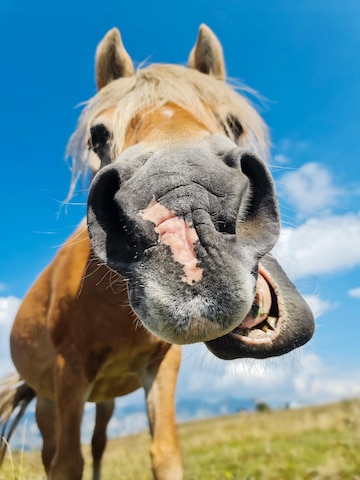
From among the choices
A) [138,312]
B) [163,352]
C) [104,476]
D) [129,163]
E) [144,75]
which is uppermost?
[144,75]

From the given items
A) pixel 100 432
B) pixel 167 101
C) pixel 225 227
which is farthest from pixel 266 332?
pixel 100 432

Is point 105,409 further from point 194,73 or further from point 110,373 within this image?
point 194,73

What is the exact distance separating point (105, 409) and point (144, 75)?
158 inches

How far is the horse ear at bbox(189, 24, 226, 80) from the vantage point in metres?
4.06

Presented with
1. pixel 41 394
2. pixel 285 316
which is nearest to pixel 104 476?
pixel 41 394

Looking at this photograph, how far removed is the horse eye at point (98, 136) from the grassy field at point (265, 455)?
90.0 inches

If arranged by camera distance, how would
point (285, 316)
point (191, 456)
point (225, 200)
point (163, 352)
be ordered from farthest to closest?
point (191, 456) → point (163, 352) → point (285, 316) → point (225, 200)

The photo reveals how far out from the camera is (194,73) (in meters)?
3.50

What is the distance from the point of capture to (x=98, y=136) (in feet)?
10.8

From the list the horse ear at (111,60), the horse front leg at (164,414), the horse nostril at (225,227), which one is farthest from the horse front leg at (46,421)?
the horse nostril at (225,227)

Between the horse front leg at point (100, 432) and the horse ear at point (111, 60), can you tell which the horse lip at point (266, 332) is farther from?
the horse front leg at point (100, 432)

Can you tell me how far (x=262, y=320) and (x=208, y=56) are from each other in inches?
106

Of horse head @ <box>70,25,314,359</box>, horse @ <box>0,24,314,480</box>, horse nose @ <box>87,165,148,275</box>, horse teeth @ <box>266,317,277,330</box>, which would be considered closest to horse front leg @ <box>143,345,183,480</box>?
horse @ <box>0,24,314,480</box>

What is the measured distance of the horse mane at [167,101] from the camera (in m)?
3.04
